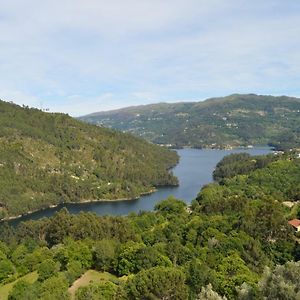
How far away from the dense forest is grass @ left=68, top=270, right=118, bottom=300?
113 millimetres

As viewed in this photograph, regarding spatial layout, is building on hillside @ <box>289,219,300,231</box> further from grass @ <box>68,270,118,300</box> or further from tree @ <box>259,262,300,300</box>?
tree @ <box>259,262,300,300</box>

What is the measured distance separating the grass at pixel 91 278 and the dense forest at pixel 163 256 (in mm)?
113

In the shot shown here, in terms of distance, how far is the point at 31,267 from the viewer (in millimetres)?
57156

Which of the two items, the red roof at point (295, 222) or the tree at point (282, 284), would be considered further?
the red roof at point (295, 222)

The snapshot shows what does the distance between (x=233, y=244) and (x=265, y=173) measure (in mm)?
71973

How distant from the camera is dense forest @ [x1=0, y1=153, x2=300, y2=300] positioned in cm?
3925

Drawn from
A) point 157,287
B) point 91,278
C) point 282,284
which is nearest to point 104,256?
point 91,278

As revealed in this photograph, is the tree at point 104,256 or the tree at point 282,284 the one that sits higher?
the tree at point 282,284

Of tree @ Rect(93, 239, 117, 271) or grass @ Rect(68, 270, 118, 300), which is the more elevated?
tree @ Rect(93, 239, 117, 271)

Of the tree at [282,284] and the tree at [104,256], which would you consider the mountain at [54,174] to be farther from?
the tree at [282,284]

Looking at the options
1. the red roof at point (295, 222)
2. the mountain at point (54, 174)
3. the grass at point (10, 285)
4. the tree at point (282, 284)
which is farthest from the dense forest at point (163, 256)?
the mountain at point (54, 174)

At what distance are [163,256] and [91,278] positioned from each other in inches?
343

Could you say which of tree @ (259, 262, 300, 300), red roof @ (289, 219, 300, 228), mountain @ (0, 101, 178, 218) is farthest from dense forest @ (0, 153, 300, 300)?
mountain @ (0, 101, 178, 218)

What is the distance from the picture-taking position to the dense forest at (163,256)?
3925 centimetres
